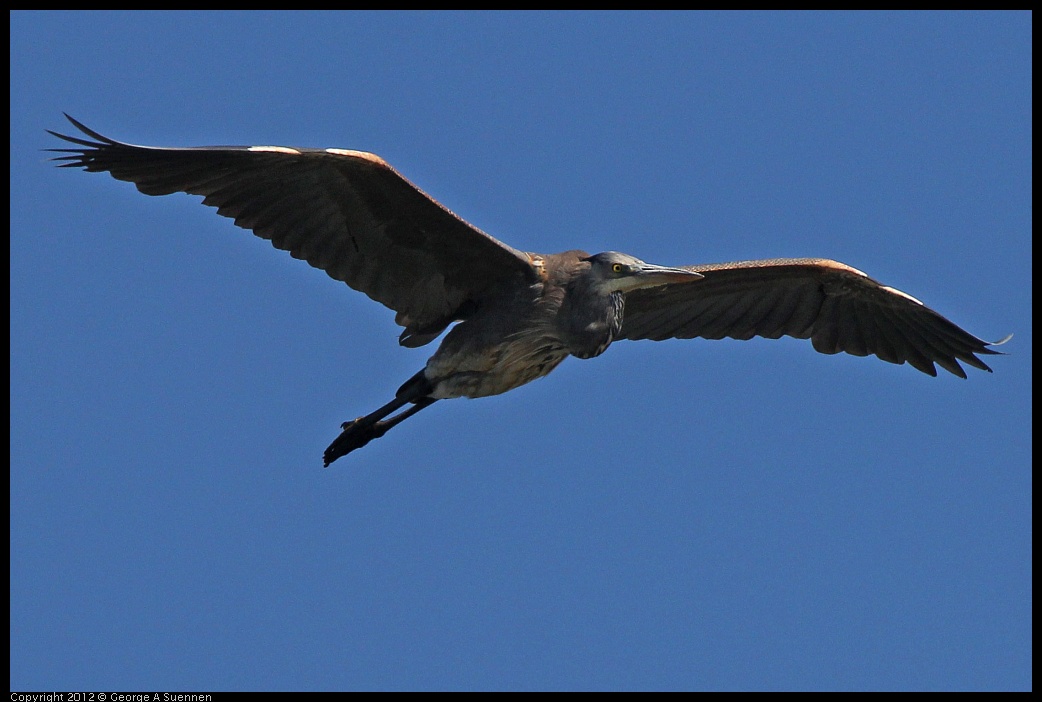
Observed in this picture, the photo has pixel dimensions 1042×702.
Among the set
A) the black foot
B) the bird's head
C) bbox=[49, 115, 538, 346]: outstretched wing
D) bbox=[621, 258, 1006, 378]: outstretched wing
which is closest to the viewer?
bbox=[49, 115, 538, 346]: outstretched wing

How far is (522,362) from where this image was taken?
1052 cm

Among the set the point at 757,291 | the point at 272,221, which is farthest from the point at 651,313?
the point at 272,221

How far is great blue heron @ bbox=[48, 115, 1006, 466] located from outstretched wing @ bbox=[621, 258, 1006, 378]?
0.03m

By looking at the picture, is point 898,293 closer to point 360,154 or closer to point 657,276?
point 657,276

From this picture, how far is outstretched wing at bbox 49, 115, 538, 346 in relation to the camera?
9.55 meters

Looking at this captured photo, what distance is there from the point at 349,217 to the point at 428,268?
706 mm

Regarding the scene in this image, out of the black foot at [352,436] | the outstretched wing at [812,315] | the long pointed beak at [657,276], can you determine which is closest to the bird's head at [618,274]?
the long pointed beak at [657,276]

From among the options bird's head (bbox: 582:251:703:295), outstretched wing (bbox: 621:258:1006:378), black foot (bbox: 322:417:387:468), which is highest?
outstretched wing (bbox: 621:258:1006:378)

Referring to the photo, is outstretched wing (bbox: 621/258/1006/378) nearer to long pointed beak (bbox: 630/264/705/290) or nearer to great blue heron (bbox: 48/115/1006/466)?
great blue heron (bbox: 48/115/1006/466)

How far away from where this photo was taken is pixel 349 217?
10094 mm

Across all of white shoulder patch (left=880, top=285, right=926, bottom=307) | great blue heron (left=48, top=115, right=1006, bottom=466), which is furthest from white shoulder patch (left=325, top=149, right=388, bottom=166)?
white shoulder patch (left=880, top=285, right=926, bottom=307)

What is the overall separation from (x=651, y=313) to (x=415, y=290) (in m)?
2.07

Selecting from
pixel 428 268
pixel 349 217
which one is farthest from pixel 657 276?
pixel 349 217

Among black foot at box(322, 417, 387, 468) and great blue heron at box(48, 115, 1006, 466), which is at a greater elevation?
great blue heron at box(48, 115, 1006, 466)
